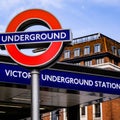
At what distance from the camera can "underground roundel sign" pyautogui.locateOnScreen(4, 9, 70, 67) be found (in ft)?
23.1

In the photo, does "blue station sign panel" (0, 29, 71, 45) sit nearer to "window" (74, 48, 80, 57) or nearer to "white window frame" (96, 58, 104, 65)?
"white window frame" (96, 58, 104, 65)

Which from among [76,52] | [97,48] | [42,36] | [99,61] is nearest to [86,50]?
[76,52]

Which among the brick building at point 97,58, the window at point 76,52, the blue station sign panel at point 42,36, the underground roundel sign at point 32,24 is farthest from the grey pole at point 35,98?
the window at point 76,52

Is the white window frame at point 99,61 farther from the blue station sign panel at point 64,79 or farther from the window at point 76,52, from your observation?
the blue station sign panel at point 64,79

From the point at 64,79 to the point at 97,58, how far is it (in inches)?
2161

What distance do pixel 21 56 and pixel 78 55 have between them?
213 ft

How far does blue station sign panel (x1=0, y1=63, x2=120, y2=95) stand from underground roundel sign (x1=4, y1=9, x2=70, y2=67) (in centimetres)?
631

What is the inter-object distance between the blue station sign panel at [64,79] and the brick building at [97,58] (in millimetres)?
47550

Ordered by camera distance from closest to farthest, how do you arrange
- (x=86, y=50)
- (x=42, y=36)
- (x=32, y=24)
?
(x=42, y=36)
(x=32, y=24)
(x=86, y=50)

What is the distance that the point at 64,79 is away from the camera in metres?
14.8

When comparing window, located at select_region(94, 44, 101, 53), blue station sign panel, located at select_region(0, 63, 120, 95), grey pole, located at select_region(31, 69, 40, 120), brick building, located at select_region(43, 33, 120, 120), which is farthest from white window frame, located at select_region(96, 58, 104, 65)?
grey pole, located at select_region(31, 69, 40, 120)

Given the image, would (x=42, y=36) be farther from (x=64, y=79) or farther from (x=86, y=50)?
(x=86, y=50)

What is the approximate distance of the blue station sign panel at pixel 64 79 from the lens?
541 inches

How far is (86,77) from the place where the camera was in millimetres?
15461
